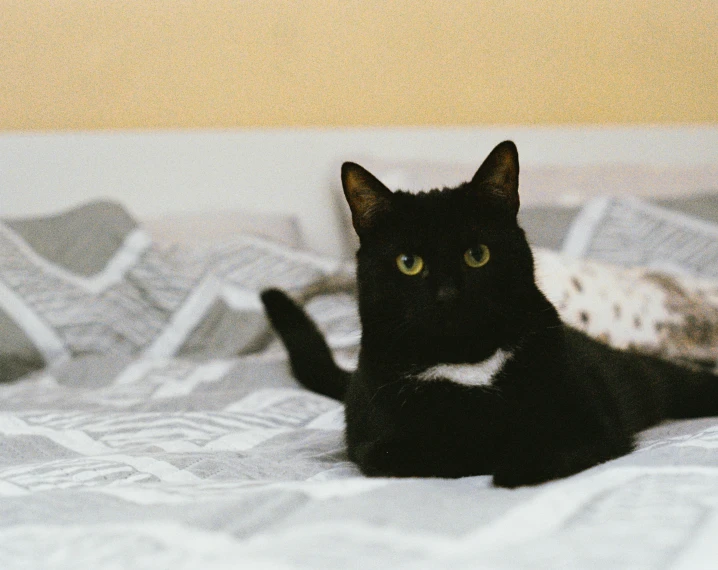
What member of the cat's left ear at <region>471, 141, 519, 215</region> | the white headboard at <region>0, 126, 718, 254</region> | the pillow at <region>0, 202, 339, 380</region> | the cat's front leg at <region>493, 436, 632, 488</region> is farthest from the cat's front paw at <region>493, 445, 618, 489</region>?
the white headboard at <region>0, 126, 718, 254</region>

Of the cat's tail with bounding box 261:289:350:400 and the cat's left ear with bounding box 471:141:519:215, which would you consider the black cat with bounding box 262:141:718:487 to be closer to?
the cat's left ear with bounding box 471:141:519:215

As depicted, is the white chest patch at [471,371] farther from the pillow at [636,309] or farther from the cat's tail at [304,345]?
the pillow at [636,309]

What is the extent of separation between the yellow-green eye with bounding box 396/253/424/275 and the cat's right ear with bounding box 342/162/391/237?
76 mm

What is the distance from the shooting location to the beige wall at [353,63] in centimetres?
218

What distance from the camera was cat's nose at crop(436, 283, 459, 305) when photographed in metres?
0.80

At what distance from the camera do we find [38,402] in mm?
1328

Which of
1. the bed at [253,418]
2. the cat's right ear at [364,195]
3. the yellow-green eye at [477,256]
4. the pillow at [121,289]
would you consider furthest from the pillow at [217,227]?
the yellow-green eye at [477,256]

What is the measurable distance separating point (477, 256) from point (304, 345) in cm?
53

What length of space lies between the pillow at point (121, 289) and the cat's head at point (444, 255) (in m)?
0.91

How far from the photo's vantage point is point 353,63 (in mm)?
2406

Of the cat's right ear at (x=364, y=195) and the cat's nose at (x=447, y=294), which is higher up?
the cat's right ear at (x=364, y=195)

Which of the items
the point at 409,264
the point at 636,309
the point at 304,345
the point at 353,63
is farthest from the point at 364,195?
the point at 353,63

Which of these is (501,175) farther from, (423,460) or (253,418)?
(253,418)

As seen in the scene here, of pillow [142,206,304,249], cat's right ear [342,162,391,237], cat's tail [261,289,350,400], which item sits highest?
cat's right ear [342,162,391,237]
